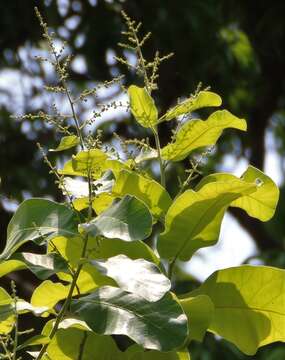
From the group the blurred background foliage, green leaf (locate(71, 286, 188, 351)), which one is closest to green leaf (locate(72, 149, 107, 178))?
green leaf (locate(71, 286, 188, 351))

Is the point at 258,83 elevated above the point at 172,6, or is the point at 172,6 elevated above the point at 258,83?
the point at 172,6

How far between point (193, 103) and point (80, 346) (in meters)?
0.30

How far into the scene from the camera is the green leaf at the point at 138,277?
0.76 meters

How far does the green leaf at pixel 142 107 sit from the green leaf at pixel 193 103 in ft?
0.06

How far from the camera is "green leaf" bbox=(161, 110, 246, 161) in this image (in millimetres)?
1006

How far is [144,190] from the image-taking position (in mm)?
947

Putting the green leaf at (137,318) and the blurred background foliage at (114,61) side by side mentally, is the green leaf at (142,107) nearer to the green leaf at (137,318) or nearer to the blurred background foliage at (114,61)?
the green leaf at (137,318)

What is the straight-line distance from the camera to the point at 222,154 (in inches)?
176

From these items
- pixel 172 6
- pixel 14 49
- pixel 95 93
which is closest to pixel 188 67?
pixel 172 6

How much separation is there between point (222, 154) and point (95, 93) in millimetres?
3568

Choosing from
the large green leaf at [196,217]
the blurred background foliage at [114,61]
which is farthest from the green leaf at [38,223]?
the blurred background foliage at [114,61]

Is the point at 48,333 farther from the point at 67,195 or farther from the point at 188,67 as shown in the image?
the point at 188,67

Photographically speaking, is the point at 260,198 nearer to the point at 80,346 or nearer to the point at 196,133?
the point at 196,133

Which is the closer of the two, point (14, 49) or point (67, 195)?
point (67, 195)
